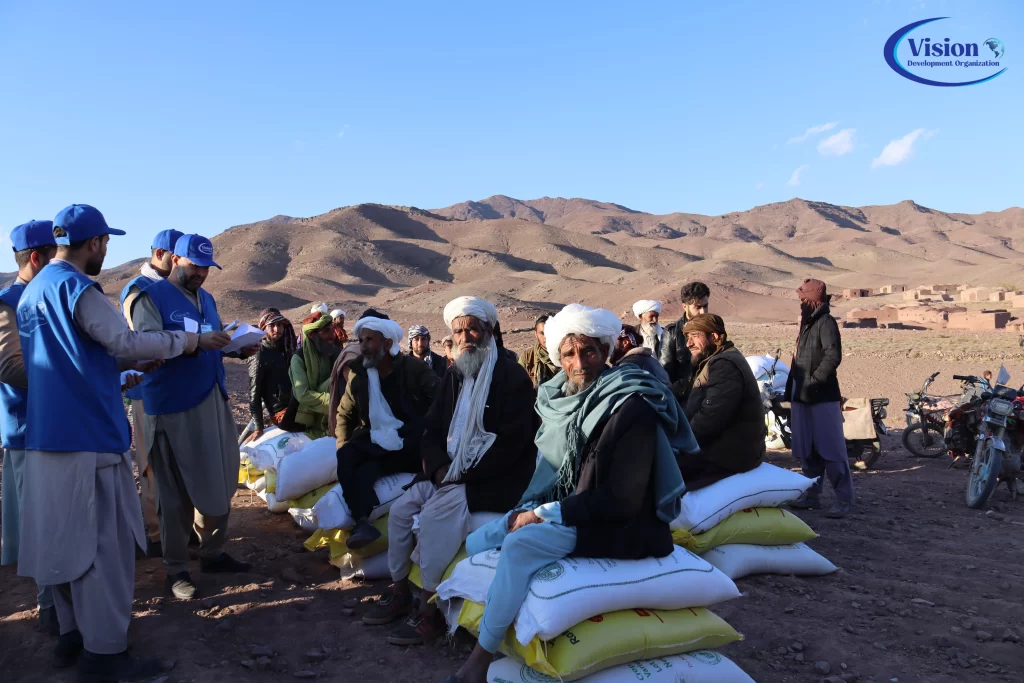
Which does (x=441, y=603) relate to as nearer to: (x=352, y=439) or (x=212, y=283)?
(x=352, y=439)

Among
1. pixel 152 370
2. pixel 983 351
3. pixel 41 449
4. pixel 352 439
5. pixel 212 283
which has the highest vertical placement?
pixel 212 283

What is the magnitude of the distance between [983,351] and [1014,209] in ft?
477

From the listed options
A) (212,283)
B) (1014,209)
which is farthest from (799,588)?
(1014,209)

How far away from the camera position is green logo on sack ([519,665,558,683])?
3334 millimetres

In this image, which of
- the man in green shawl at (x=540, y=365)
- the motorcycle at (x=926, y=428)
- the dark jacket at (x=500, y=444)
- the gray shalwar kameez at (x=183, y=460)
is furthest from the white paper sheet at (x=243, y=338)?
the motorcycle at (x=926, y=428)

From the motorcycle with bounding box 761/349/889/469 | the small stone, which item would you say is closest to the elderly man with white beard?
the motorcycle with bounding box 761/349/889/469

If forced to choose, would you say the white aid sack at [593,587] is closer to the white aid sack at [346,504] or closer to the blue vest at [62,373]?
the white aid sack at [346,504]

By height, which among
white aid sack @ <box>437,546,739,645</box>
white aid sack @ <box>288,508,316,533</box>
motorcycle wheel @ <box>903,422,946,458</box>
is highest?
white aid sack @ <box>437,546,739,645</box>

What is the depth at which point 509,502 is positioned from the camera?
4.30m

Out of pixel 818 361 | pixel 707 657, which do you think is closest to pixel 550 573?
pixel 707 657

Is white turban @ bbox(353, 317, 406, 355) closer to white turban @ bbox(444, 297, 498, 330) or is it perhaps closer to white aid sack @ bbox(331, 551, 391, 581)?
white turban @ bbox(444, 297, 498, 330)

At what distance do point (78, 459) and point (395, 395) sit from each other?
2.07 meters

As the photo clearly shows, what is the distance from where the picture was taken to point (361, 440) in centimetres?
522

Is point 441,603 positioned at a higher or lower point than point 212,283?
lower
